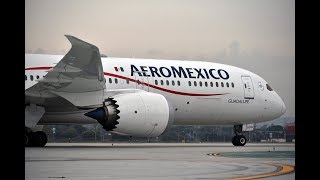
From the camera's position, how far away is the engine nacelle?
2108 cm

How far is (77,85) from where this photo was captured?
23422 mm

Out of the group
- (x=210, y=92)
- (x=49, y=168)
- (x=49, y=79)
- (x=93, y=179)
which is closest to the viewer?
(x=93, y=179)

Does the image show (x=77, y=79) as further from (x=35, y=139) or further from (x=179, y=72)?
(x=179, y=72)

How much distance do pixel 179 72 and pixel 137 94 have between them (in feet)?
23.2

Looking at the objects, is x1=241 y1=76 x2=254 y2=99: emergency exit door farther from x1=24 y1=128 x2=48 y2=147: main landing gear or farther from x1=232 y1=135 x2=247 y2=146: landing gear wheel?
x1=24 y1=128 x2=48 y2=147: main landing gear

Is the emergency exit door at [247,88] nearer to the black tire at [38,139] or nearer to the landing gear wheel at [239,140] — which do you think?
the landing gear wheel at [239,140]

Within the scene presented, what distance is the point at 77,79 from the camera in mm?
23172

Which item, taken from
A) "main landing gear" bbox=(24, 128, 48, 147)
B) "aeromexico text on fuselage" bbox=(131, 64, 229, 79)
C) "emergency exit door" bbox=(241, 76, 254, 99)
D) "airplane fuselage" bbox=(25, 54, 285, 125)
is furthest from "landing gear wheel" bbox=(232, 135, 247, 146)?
"main landing gear" bbox=(24, 128, 48, 147)

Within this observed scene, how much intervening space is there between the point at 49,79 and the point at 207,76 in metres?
9.22

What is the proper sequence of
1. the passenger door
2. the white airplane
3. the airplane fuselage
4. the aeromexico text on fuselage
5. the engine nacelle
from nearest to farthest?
1. the engine nacelle
2. the white airplane
3. the airplane fuselage
4. the passenger door
5. the aeromexico text on fuselage

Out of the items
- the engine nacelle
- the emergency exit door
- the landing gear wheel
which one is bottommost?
the landing gear wheel

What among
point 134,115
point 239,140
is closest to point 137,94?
point 134,115
